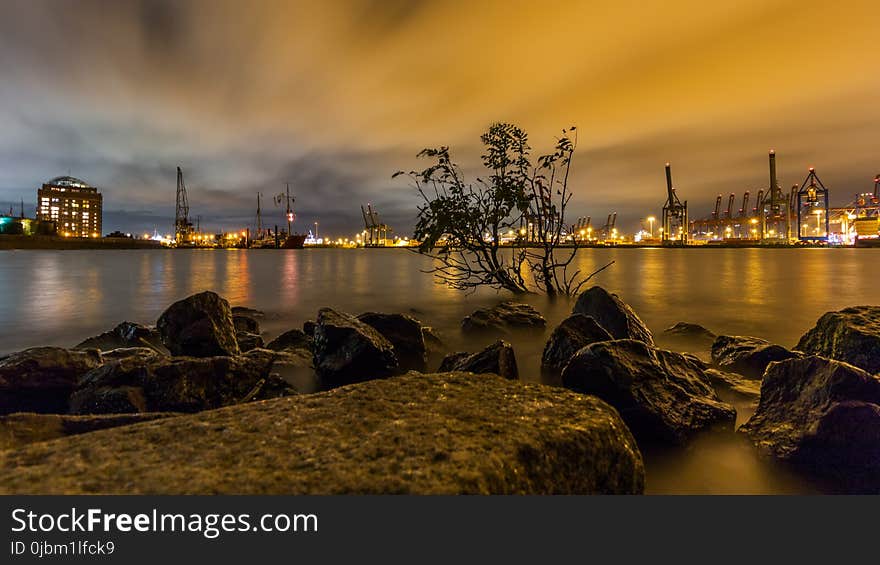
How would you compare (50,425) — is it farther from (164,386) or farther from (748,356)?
(748,356)

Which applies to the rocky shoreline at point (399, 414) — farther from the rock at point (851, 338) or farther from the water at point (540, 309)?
the water at point (540, 309)

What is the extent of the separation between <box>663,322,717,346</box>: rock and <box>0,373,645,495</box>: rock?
6467mm

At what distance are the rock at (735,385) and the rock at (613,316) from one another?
4.73ft

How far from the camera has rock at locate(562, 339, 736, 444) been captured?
334cm

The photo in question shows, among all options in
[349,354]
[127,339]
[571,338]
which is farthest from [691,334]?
[127,339]

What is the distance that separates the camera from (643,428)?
3332 millimetres

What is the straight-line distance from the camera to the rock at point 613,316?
6.34 m

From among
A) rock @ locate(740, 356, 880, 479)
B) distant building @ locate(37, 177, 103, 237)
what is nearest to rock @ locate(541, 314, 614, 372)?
rock @ locate(740, 356, 880, 479)

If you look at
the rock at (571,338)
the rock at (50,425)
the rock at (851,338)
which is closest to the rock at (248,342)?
the rock at (50,425)

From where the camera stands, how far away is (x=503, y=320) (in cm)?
851

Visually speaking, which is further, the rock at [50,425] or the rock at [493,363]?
the rock at [493,363]

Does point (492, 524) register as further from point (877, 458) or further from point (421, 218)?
point (421, 218)

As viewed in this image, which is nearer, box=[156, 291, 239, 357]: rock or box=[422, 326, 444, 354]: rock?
box=[156, 291, 239, 357]: rock

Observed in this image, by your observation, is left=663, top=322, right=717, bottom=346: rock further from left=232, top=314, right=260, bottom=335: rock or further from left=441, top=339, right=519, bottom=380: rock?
left=232, top=314, right=260, bottom=335: rock
